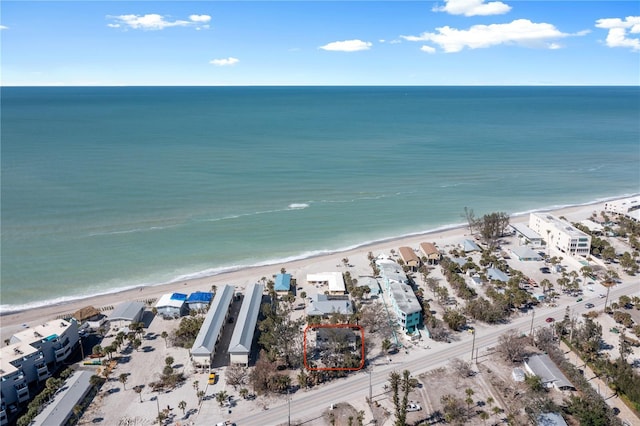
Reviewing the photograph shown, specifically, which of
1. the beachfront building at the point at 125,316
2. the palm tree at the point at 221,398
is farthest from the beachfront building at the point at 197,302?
the palm tree at the point at 221,398

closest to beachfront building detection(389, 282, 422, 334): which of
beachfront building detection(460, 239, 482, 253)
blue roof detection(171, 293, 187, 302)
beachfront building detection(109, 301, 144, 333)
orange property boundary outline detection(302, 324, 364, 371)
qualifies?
orange property boundary outline detection(302, 324, 364, 371)

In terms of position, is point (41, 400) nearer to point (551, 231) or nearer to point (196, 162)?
point (551, 231)

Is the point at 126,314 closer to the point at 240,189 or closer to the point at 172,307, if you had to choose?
the point at 172,307

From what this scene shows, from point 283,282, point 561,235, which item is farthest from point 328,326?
point 561,235

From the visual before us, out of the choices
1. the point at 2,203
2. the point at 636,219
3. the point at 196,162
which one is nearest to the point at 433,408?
the point at 636,219

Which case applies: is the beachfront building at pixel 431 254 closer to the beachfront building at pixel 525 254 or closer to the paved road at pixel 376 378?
the beachfront building at pixel 525 254

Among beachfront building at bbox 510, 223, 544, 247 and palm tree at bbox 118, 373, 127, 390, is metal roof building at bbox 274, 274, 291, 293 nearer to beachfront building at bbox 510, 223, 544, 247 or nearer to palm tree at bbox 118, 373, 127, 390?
palm tree at bbox 118, 373, 127, 390
